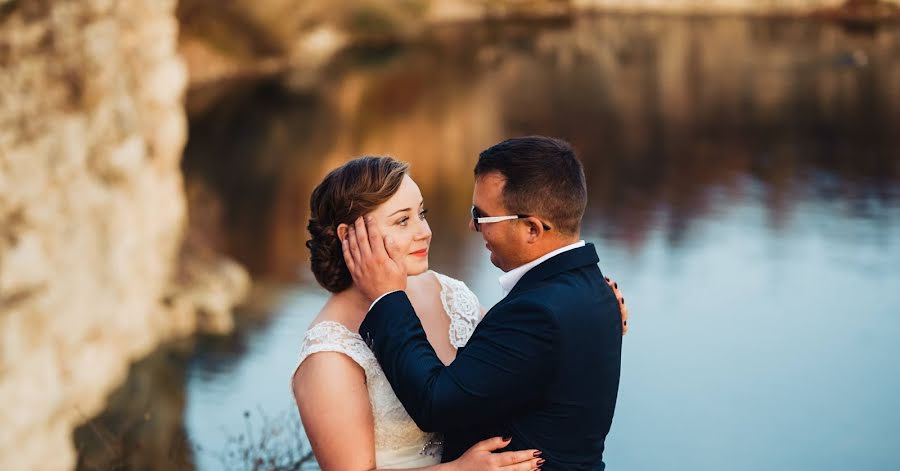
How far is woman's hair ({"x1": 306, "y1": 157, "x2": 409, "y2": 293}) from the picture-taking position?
98.9 inches

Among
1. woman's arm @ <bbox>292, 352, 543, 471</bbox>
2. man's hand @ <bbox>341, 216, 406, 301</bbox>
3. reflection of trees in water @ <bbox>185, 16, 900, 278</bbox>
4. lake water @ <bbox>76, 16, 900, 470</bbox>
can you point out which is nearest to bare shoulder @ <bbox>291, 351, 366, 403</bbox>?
woman's arm @ <bbox>292, 352, 543, 471</bbox>

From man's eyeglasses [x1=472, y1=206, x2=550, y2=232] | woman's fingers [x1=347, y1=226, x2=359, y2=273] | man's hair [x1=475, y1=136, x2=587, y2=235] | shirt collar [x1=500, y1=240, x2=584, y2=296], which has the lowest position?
shirt collar [x1=500, y1=240, x2=584, y2=296]

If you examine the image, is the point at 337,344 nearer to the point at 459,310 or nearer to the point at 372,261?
the point at 372,261

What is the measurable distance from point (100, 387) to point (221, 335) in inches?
64.1

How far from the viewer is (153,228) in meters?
14.1

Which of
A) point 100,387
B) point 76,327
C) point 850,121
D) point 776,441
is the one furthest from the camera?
point 850,121

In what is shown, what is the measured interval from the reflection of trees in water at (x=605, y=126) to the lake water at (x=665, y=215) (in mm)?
66

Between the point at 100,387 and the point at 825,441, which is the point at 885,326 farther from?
the point at 100,387

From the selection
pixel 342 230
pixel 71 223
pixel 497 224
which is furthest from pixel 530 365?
pixel 71 223

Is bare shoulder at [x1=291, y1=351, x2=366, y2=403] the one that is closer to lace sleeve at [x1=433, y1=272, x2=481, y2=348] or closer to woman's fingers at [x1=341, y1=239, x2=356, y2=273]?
woman's fingers at [x1=341, y1=239, x2=356, y2=273]

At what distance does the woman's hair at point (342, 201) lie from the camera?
8.24ft

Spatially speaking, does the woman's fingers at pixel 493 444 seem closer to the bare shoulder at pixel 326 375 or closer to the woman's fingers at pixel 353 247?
the bare shoulder at pixel 326 375

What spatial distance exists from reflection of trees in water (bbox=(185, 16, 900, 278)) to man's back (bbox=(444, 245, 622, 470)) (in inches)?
402

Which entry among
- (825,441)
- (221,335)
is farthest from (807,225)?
(221,335)
